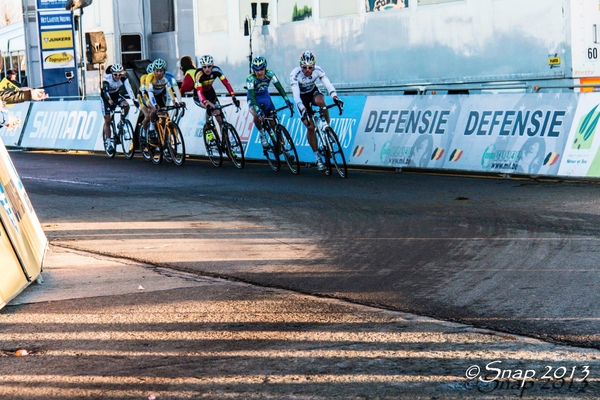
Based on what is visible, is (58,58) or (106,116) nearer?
(106,116)

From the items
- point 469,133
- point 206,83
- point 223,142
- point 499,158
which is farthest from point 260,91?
point 499,158

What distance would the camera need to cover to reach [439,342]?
228 inches

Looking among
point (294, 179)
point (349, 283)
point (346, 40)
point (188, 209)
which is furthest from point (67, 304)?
point (346, 40)

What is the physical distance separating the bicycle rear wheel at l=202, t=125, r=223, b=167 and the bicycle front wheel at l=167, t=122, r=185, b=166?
0.51 metres

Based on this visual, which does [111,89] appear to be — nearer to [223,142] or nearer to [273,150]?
[223,142]

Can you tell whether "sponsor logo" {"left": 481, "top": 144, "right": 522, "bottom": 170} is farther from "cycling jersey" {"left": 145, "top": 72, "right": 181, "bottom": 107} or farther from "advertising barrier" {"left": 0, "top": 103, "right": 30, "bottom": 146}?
"advertising barrier" {"left": 0, "top": 103, "right": 30, "bottom": 146}

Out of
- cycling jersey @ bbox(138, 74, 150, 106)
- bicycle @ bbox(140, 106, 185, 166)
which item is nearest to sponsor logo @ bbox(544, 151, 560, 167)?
bicycle @ bbox(140, 106, 185, 166)

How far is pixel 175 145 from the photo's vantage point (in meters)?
19.8

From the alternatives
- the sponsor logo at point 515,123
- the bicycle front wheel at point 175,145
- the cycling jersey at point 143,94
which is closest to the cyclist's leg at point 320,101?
the sponsor logo at point 515,123

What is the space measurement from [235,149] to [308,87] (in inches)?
115

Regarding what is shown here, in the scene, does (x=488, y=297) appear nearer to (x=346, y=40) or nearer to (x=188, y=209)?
(x=188, y=209)

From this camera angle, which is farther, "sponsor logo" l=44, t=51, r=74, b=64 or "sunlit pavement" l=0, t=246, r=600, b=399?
"sponsor logo" l=44, t=51, r=74, b=64

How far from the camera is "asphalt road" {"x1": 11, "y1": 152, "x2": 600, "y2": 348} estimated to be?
23.0ft

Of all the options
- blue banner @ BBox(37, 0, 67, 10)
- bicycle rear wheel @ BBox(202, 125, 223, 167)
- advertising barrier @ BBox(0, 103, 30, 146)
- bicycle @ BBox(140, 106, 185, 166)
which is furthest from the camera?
blue banner @ BBox(37, 0, 67, 10)
